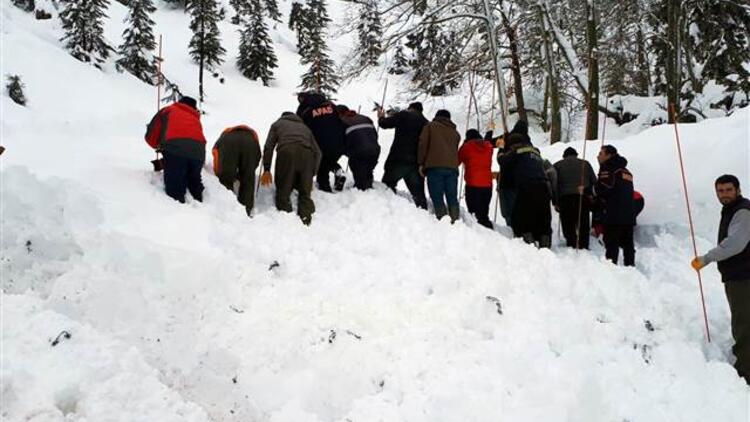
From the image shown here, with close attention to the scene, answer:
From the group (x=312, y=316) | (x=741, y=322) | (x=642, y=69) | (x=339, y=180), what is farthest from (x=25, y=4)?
(x=741, y=322)

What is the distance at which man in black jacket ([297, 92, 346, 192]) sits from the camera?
743 cm

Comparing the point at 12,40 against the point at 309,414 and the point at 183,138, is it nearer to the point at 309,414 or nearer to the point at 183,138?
the point at 183,138

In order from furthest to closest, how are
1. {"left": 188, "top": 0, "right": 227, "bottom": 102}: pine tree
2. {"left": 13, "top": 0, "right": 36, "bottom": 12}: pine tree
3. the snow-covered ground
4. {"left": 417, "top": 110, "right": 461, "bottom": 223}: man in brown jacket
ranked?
{"left": 188, "top": 0, "right": 227, "bottom": 102}: pine tree → {"left": 13, "top": 0, "right": 36, "bottom": 12}: pine tree → {"left": 417, "top": 110, "right": 461, "bottom": 223}: man in brown jacket → the snow-covered ground

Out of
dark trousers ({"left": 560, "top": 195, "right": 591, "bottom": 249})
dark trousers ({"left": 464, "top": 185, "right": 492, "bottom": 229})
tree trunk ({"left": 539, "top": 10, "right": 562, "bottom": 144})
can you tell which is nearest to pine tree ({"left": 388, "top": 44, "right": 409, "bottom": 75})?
tree trunk ({"left": 539, "top": 10, "right": 562, "bottom": 144})

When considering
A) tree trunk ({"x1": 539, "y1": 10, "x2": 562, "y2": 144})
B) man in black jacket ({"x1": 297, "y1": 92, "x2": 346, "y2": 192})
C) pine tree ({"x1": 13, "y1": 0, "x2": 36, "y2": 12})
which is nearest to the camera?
man in black jacket ({"x1": 297, "y1": 92, "x2": 346, "y2": 192})

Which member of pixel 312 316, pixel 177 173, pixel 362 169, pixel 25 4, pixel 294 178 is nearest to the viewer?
pixel 312 316

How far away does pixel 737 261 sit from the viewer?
5082 mm

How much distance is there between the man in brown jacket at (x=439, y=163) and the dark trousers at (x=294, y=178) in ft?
5.57

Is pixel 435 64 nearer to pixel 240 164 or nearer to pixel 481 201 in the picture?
pixel 481 201

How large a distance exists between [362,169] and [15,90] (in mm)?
14614

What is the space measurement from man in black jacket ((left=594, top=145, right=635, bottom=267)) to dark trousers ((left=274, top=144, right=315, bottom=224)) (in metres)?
3.75

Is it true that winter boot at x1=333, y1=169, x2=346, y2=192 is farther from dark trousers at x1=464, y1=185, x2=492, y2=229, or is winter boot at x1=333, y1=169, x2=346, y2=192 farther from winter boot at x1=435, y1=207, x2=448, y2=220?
dark trousers at x1=464, y1=185, x2=492, y2=229

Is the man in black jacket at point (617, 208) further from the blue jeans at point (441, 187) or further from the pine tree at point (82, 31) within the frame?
the pine tree at point (82, 31)

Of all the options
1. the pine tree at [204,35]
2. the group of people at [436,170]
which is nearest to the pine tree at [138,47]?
the pine tree at [204,35]
